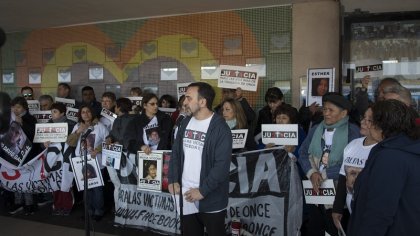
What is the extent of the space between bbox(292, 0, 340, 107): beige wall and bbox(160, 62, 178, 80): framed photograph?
2.38 meters

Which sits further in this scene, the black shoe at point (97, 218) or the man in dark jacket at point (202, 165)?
the black shoe at point (97, 218)

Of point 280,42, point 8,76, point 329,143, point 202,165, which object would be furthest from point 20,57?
point 329,143

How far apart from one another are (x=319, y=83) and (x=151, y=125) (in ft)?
8.08

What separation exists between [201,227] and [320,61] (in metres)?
4.31

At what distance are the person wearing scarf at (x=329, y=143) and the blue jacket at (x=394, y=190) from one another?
4.75 feet

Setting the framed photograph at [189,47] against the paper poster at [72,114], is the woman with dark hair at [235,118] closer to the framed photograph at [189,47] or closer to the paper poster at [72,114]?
the paper poster at [72,114]

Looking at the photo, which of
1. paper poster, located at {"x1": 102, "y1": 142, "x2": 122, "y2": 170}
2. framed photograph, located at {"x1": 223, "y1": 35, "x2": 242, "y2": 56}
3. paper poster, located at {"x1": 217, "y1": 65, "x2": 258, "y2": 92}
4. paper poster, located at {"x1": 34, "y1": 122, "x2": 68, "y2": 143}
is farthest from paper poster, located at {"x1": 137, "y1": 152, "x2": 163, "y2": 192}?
framed photograph, located at {"x1": 223, "y1": 35, "x2": 242, "y2": 56}

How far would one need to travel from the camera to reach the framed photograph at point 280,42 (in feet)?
21.9

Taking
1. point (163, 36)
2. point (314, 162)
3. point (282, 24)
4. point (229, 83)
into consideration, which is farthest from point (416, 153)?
point (163, 36)

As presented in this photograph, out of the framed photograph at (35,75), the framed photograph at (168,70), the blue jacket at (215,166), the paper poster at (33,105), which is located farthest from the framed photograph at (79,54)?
the blue jacket at (215,166)

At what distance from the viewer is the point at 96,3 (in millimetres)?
→ 6500

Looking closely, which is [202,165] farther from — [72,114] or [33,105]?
[33,105]

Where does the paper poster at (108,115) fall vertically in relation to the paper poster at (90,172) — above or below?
above

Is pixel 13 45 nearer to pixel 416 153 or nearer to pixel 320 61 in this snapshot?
pixel 320 61
